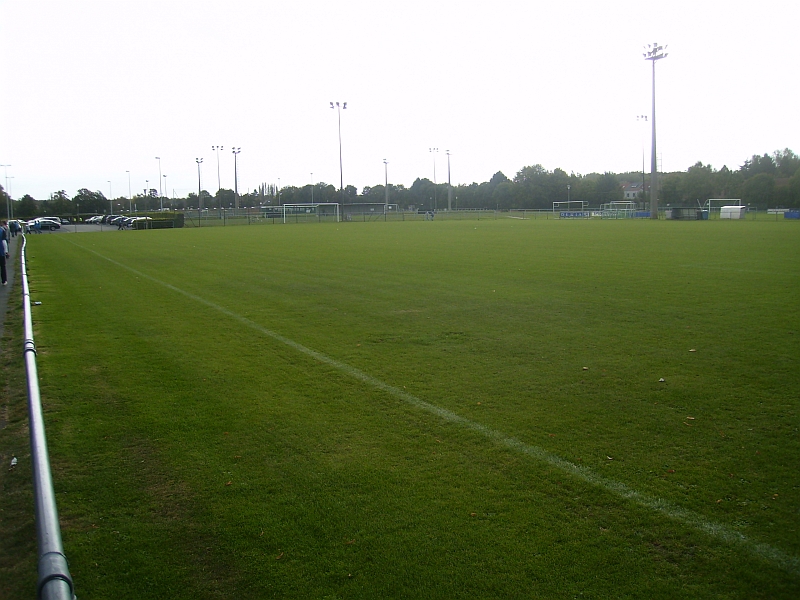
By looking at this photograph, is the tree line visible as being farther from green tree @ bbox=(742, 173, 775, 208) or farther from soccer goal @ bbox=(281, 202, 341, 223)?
soccer goal @ bbox=(281, 202, 341, 223)

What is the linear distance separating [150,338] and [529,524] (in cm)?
721

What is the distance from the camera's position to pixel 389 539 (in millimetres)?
3789

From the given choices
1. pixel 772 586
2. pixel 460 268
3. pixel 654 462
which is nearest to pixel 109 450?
pixel 654 462

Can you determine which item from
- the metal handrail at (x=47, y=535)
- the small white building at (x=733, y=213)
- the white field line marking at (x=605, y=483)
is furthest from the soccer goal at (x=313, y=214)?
the metal handrail at (x=47, y=535)

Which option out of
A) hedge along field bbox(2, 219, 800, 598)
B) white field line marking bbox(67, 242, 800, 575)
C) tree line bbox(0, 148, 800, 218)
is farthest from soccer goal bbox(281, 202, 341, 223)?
white field line marking bbox(67, 242, 800, 575)

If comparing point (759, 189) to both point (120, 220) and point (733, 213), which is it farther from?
point (120, 220)

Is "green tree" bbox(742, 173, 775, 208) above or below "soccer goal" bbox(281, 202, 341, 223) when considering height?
above

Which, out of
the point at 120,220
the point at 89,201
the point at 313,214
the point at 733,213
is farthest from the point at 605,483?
the point at 89,201

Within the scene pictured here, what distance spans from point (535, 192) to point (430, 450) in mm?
128095

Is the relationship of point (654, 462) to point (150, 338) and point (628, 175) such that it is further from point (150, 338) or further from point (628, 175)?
point (628, 175)

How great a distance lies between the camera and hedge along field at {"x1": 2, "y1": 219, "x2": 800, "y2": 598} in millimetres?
3518

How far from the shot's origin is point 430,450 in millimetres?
5082

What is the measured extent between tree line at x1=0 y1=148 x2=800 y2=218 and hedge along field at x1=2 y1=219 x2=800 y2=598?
66.9 metres

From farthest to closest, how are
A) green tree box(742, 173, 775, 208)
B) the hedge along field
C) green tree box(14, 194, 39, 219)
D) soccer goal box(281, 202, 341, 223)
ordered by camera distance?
green tree box(14, 194, 39, 219) → green tree box(742, 173, 775, 208) → soccer goal box(281, 202, 341, 223) → the hedge along field
